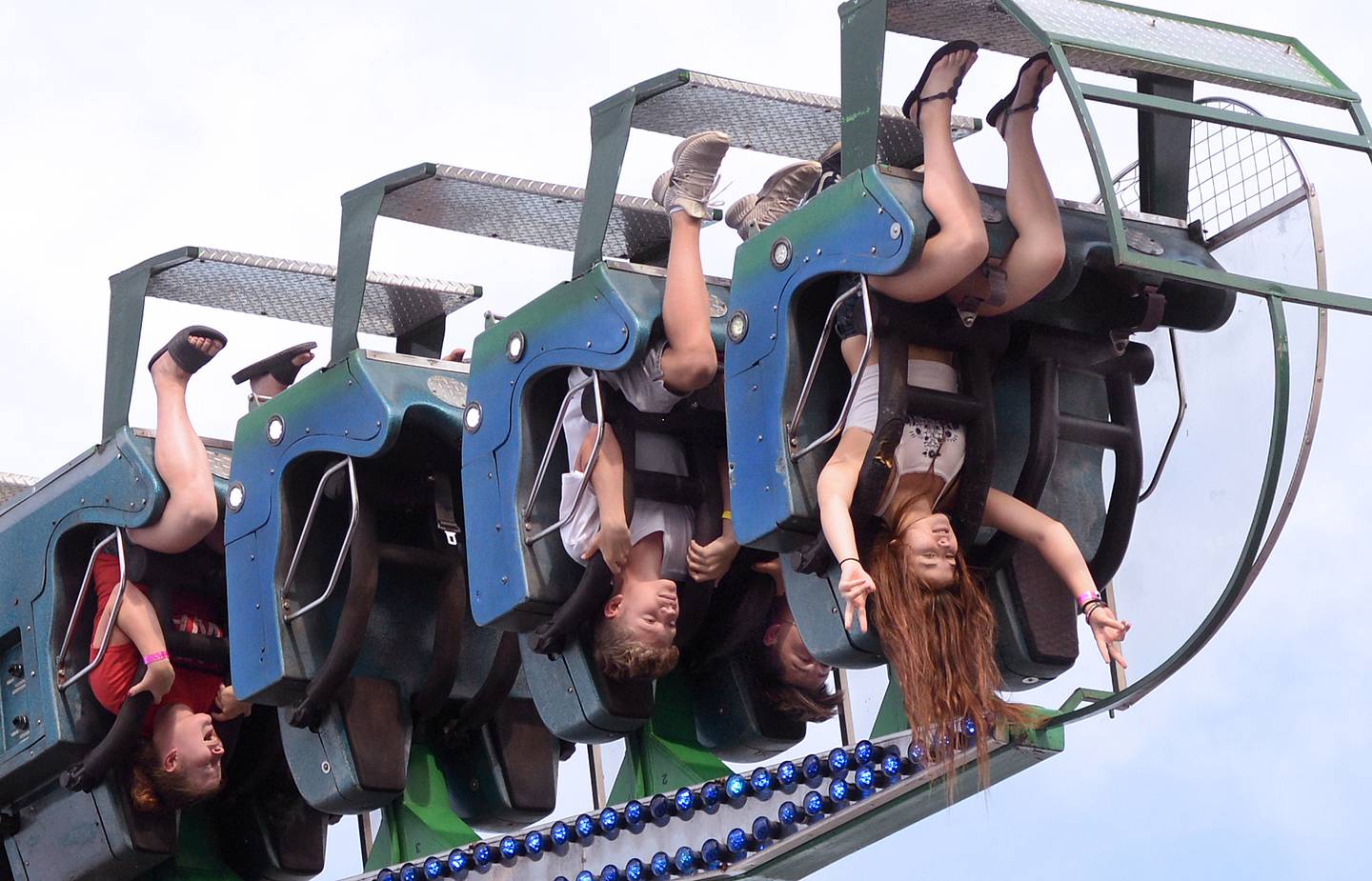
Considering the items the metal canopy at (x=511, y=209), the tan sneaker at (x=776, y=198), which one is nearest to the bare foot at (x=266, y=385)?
the metal canopy at (x=511, y=209)

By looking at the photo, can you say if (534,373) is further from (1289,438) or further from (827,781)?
(1289,438)

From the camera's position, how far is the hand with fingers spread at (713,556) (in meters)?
10.9

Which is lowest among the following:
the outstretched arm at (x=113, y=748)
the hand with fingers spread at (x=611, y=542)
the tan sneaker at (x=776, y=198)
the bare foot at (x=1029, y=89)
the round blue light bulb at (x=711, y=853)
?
the round blue light bulb at (x=711, y=853)

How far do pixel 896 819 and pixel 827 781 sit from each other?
276 millimetres

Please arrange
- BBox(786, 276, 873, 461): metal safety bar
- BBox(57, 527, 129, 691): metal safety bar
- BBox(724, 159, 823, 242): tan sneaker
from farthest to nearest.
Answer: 1. BBox(57, 527, 129, 691): metal safety bar
2. BBox(724, 159, 823, 242): tan sneaker
3. BBox(786, 276, 873, 461): metal safety bar

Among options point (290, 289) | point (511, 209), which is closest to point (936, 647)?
point (511, 209)

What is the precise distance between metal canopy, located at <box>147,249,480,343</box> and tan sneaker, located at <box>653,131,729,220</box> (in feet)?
7.08

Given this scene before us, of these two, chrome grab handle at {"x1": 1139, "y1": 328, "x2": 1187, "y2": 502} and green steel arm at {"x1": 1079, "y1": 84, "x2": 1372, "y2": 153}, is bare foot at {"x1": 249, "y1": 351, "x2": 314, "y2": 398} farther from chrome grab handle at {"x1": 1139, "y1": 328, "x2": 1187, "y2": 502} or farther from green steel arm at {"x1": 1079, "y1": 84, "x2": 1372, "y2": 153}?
green steel arm at {"x1": 1079, "y1": 84, "x2": 1372, "y2": 153}

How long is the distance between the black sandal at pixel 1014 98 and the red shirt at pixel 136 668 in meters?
4.32

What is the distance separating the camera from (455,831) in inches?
480

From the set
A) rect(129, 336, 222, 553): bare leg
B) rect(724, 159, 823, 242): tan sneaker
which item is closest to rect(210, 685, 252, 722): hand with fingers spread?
rect(129, 336, 222, 553): bare leg

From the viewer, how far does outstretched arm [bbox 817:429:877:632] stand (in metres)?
9.46

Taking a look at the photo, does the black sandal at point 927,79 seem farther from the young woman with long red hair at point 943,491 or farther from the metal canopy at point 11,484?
the metal canopy at point 11,484

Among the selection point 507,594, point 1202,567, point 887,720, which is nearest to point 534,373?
point 507,594
